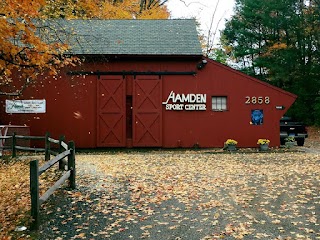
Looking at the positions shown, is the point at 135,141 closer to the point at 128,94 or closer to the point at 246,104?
the point at 128,94

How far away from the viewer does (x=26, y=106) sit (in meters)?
18.6

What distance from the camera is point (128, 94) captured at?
61.7 ft

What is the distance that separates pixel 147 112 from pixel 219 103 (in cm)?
324

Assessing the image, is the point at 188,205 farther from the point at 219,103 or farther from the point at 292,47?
the point at 292,47

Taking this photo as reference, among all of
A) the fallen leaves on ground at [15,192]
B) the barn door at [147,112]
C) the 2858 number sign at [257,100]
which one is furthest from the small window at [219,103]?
the fallen leaves on ground at [15,192]

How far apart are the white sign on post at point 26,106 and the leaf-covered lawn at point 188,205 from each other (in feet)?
25.0

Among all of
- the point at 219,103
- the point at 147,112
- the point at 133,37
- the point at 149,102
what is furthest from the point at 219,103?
the point at 133,37

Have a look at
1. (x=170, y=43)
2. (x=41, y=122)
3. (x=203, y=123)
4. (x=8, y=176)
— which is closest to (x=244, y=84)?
(x=203, y=123)

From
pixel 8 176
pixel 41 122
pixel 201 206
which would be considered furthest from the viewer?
pixel 41 122

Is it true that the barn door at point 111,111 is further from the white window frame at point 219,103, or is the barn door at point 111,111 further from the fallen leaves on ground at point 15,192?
the fallen leaves on ground at point 15,192

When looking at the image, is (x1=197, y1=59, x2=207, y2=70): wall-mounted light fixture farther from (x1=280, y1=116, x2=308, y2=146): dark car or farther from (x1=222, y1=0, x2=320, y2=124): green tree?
(x1=222, y1=0, x2=320, y2=124): green tree

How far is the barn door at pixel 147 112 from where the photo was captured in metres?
18.7

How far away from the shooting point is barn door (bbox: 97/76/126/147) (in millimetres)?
18641

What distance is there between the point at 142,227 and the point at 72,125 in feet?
43.3
